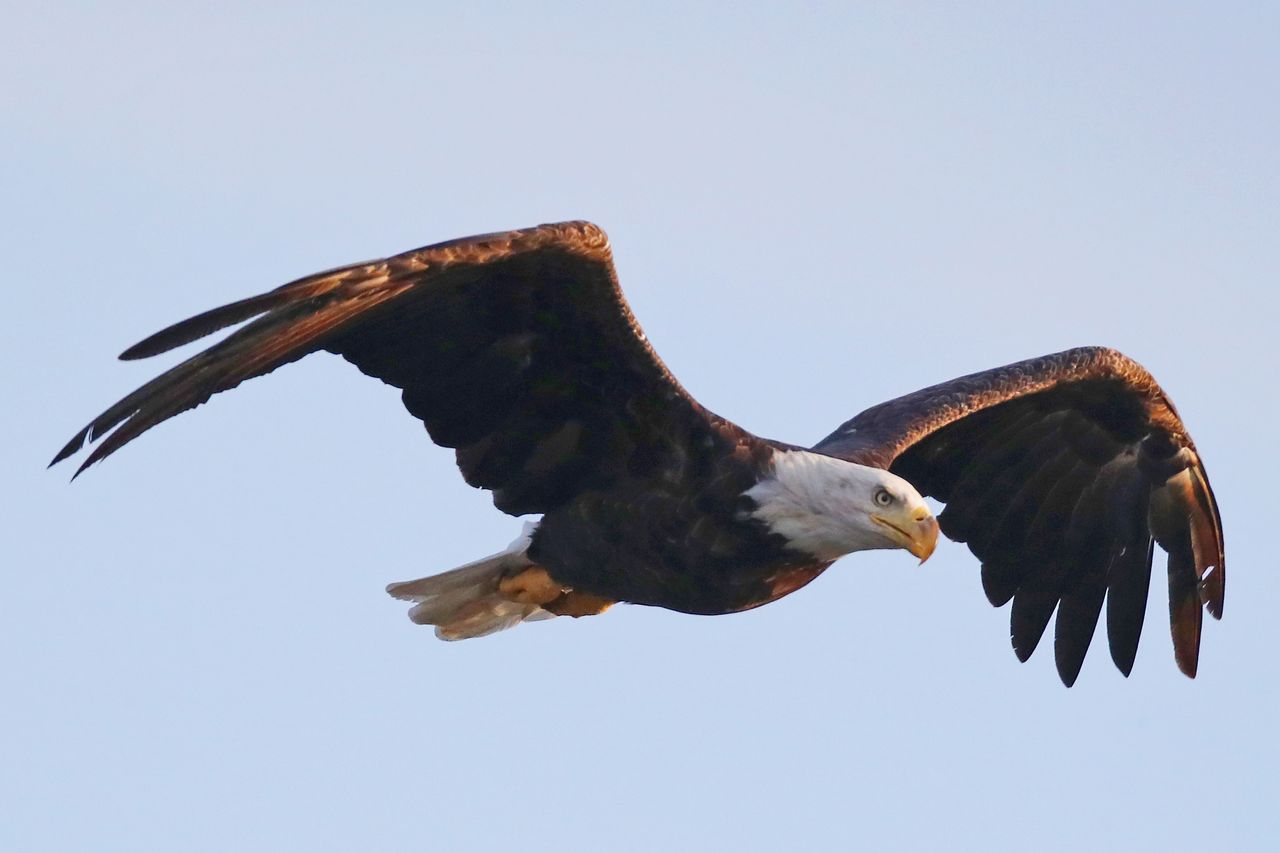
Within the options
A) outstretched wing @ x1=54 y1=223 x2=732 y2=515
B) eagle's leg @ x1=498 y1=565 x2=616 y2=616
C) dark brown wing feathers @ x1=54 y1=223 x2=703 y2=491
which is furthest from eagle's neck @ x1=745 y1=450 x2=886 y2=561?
eagle's leg @ x1=498 y1=565 x2=616 y2=616

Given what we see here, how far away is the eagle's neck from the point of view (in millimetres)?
9406

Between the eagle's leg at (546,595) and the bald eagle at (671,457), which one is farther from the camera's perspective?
the eagle's leg at (546,595)

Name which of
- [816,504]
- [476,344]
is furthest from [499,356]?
[816,504]

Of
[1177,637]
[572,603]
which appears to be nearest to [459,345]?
[572,603]

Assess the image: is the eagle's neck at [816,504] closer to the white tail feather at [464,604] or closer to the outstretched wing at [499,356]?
the outstretched wing at [499,356]

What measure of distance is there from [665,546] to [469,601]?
1.84 m

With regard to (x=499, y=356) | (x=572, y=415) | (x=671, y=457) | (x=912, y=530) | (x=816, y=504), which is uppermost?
(x=499, y=356)

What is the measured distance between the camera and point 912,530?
9.32 metres

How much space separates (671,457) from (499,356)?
833 millimetres

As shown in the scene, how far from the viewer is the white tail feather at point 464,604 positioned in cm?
1103

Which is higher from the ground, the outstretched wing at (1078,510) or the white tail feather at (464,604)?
the outstretched wing at (1078,510)

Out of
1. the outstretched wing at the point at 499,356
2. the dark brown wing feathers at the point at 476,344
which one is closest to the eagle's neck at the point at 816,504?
the outstretched wing at the point at 499,356

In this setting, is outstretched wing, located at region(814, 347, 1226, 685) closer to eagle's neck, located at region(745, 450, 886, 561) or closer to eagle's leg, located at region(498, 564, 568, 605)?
eagle's leg, located at region(498, 564, 568, 605)

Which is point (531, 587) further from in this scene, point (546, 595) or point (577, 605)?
point (577, 605)
